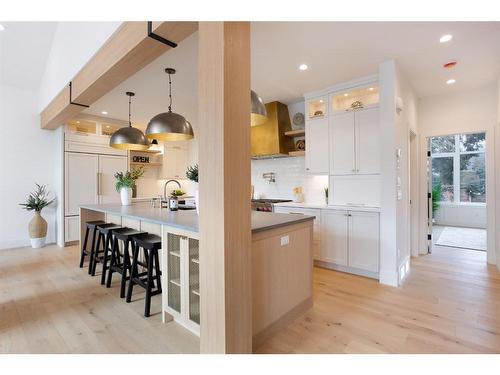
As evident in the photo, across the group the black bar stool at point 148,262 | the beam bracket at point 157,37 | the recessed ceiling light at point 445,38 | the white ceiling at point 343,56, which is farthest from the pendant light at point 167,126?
the recessed ceiling light at point 445,38

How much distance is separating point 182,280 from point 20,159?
16.6ft

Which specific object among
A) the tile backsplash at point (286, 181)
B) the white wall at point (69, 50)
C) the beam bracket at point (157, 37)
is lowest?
the tile backsplash at point (286, 181)

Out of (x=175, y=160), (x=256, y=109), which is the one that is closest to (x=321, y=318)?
(x=256, y=109)

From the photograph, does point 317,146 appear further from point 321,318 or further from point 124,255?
point 124,255

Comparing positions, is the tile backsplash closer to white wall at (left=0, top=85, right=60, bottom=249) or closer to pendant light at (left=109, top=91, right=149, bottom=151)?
pendant light at (left=109, top=91, right=149, bottom=151)

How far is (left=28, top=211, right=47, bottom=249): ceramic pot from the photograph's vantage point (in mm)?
5039

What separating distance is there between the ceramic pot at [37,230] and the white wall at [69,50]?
2.15 metres

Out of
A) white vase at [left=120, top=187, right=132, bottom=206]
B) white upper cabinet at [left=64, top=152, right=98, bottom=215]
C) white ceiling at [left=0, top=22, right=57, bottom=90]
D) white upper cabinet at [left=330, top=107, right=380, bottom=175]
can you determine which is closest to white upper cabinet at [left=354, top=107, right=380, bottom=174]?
white upper cabinet at [left=330, top=107, right=380, bottom=175]

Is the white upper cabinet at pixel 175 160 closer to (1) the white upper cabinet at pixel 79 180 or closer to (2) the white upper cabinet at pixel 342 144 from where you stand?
(1) the white upper cabinet at pixel 79 180

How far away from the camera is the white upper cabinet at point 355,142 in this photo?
355 cm

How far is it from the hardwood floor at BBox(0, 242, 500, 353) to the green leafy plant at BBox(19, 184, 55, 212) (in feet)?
6.22
